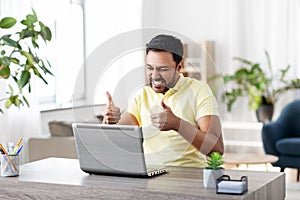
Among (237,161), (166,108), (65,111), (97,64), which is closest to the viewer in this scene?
(166,108)

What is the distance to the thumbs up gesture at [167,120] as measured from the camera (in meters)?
2.34

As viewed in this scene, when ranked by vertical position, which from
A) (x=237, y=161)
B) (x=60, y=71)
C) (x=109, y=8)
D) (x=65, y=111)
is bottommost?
(x=237, y=161)

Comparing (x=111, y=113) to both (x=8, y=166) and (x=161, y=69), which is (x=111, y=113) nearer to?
(x=161, y=69)

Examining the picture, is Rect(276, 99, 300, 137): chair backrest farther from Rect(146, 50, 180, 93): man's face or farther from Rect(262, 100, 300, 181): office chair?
Rect(146, 50, 180, 93): man's face

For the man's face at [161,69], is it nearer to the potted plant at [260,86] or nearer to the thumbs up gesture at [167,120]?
the thumbs up gesture at [167,120]

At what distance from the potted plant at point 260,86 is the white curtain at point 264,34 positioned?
A: 122mm

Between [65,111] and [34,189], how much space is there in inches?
160

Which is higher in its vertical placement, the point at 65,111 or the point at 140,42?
the point at 140,42

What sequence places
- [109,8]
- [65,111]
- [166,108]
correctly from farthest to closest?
[109,8], [65,111], [166,108]

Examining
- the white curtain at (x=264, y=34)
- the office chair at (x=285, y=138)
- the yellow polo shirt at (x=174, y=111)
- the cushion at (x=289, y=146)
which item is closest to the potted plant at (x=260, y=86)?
the white curtain at (x=264, y=34)

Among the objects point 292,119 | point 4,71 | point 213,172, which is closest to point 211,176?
point 213,172

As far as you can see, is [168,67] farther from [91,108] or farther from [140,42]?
[91,108]

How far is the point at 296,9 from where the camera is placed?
7465 millimetres

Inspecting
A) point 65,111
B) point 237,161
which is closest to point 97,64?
point 237,161
